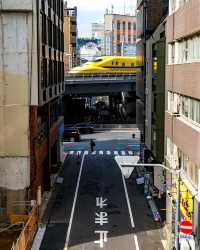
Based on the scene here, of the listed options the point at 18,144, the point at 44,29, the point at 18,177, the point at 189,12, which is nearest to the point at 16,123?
the point at 18,144

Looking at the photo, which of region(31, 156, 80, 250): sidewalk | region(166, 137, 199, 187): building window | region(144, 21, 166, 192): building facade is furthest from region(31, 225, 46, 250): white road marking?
region(144, 21, 166, 192): building facade

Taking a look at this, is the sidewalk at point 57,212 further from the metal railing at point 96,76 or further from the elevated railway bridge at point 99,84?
the metal railing at point 96,76

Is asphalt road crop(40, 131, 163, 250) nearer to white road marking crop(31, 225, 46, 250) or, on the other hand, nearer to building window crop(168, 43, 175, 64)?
white road marking crop(31, 225, 46, 250)

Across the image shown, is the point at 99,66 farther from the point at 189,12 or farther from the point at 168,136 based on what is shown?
the point at 189,12

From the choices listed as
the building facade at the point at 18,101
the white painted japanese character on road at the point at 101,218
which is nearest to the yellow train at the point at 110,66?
the building facade at the point at 18,101

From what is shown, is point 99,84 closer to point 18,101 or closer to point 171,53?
point 18,101

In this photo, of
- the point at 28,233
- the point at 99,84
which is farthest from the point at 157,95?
the point at 99,84

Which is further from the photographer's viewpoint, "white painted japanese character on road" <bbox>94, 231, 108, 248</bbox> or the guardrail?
"white painted japanese character on road" <bbox>94, 231, 108, 248</bbox>
